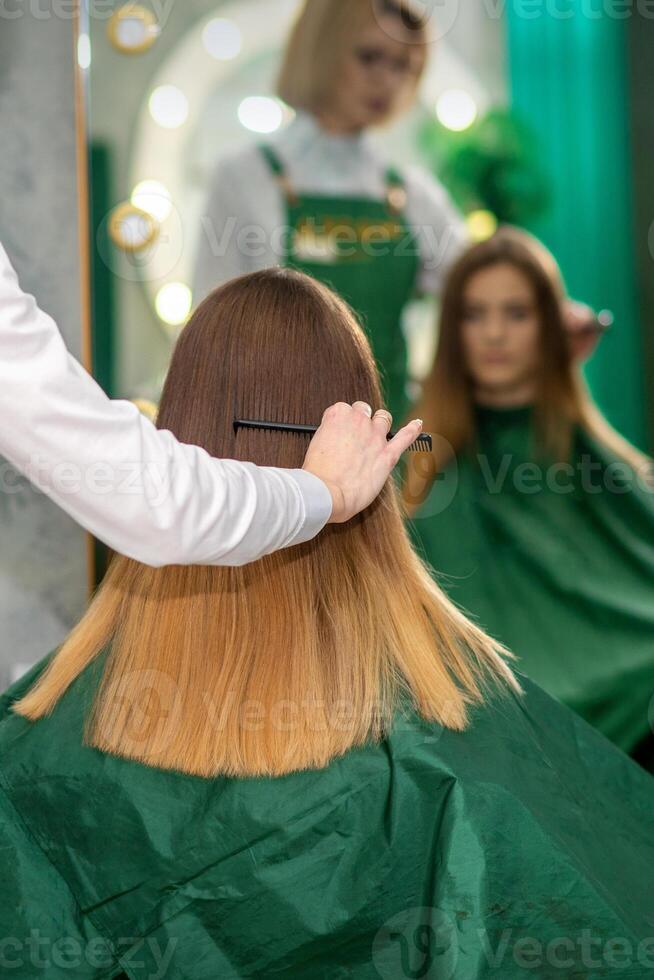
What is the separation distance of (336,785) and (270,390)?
412mm

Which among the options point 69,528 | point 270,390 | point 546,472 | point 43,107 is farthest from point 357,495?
point 546,472

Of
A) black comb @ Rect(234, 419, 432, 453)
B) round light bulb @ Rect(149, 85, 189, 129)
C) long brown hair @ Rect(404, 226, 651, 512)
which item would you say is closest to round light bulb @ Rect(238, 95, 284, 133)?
round light bulb @ Rect(149, 85, 189, 129)

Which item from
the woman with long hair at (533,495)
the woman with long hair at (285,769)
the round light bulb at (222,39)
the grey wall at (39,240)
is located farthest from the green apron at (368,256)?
the woman with long hair at (285,769)

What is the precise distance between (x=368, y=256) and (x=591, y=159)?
0.60 metres

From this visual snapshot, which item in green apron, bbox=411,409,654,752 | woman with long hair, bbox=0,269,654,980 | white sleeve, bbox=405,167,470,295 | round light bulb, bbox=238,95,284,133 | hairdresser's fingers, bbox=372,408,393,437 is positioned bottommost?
green apron, bbox=411,409,654,752

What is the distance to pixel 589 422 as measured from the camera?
2531 millimetres

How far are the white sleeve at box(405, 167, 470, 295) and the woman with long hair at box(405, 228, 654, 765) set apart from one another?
35 mm

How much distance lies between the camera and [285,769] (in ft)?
3.55

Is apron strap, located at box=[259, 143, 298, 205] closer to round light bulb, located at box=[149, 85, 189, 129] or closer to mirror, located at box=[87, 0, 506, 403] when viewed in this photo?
mirror, located at box=[87, 0, 506, 403]

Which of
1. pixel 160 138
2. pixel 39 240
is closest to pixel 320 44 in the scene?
pixel 160 138

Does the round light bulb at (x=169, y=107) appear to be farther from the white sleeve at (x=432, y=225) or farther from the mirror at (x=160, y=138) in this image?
the white sleeve at (x=432, y=225)

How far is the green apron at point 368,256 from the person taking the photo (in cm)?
239

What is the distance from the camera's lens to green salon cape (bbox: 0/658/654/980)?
3.46 feet

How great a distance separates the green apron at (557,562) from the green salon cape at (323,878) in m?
1.14
